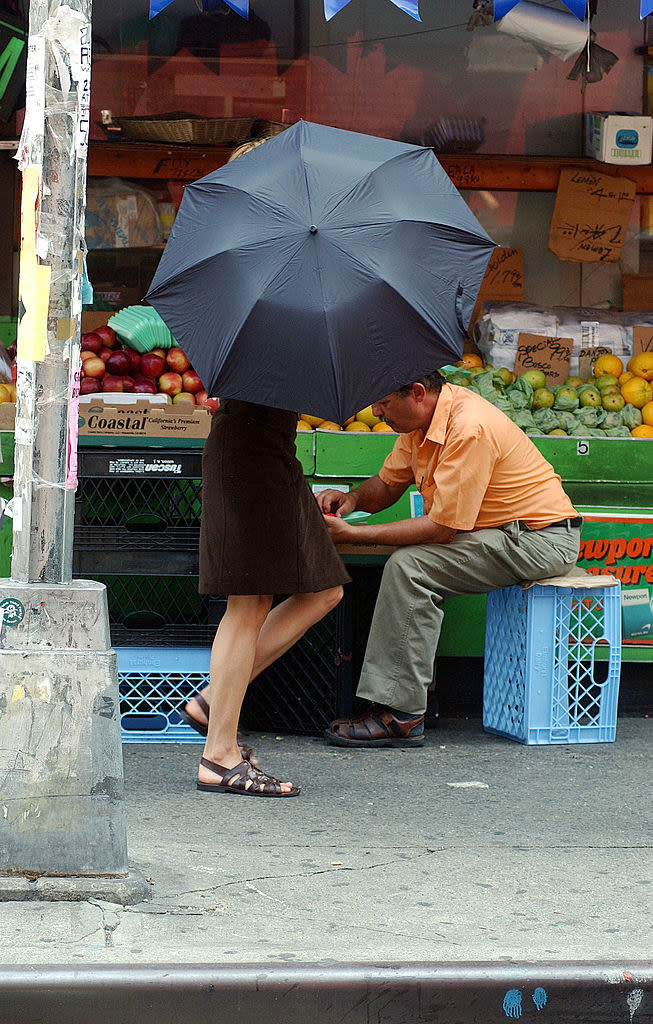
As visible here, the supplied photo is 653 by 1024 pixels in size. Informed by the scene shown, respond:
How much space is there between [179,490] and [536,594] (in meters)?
1.60

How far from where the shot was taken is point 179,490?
578cm

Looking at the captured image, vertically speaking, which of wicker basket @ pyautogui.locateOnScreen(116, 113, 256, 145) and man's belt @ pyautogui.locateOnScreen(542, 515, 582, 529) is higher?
wicker basket @ pyautogui.locateOnScreen(116, 113, 256, 145)

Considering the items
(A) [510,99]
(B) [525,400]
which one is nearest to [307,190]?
(B) [525,400]

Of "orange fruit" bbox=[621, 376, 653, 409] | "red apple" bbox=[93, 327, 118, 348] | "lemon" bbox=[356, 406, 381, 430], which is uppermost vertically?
"red apple" bbox=[93, 327, 118, 348]

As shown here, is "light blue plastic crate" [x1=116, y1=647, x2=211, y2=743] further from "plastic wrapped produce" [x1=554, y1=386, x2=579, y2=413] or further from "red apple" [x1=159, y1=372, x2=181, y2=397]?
"plastic wrapped produce" [x1=554, y1=386, x2=579, y2=413]

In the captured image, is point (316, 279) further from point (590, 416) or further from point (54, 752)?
point (590, 416)

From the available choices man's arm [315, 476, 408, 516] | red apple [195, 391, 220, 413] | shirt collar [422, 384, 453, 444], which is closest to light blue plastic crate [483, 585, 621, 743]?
man's arm [315, 476, 408, 516]

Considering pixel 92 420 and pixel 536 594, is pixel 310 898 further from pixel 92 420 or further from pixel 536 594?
pixel 92 420

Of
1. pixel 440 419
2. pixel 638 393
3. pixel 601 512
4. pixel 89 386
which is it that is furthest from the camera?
pixel 638 393

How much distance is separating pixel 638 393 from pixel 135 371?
2638mm

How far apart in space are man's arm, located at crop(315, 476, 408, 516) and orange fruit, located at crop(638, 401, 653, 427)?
1.72 meters

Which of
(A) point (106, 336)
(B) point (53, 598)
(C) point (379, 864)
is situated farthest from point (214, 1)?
(C) point (379, 864)

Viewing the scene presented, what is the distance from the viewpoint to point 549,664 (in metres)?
5.68

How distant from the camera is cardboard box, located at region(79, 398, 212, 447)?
5797mm
